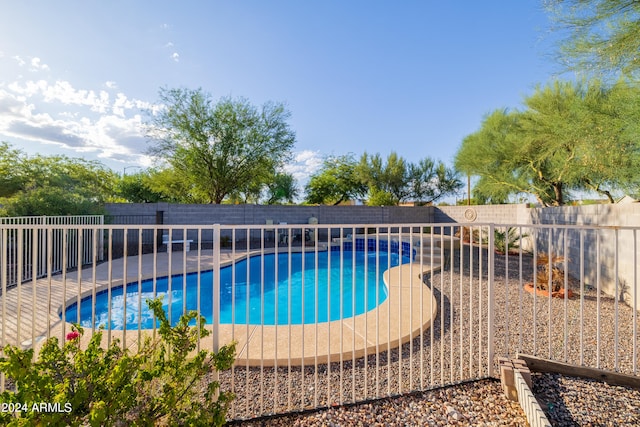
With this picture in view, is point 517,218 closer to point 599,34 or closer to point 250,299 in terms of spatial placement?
point 599,34

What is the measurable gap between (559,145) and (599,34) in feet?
11.4

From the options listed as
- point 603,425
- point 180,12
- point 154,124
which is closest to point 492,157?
point 603,425

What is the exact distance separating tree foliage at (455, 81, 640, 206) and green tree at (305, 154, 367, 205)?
40.6 ft

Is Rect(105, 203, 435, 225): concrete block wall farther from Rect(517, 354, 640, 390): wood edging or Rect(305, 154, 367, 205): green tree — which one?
Rect(517, 354, 640, 390): wood edging

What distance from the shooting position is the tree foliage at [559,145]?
5152 mm

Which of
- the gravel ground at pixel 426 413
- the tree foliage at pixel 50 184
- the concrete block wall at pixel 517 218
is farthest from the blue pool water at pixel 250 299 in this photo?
the tree foliage at pixel 50 184

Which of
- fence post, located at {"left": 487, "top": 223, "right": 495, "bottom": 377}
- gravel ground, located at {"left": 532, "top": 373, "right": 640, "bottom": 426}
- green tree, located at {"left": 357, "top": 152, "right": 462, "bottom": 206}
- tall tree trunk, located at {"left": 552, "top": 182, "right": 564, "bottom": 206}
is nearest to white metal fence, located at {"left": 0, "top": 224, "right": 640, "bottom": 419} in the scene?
fence post, located at {"left": 487, "top": 223, "right": 495, "bottom": 377}

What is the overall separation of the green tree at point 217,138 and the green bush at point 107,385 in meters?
12.5

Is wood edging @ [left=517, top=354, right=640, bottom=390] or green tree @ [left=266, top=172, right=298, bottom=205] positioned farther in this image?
green tree @ [left=266, top=172, right=298, bottom=205]

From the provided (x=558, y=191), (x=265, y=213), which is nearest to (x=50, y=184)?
(x=265, y=213)

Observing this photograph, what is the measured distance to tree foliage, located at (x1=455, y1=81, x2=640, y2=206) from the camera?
16.9 feet

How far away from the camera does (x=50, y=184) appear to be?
1164 cm

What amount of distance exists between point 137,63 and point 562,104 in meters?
12.4

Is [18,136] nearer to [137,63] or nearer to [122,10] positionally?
[137,63]
